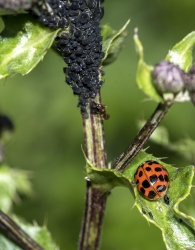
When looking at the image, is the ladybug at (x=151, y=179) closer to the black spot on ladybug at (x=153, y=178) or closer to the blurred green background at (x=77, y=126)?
the black spot on ladybug at (x=153, y=178)

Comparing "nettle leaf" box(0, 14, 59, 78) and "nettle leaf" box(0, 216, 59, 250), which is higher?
"nettle leaf" box(0, 14, 59, 78)

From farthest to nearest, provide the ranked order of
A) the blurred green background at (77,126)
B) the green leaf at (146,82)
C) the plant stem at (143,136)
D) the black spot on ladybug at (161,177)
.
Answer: the blurred green background at (77,126) < the black spot on ladybug at (161,177) < the plant stem at (143,136) < the green leaf at (146,82)

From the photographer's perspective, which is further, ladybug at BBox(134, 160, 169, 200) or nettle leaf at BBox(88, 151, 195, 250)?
ladybug at BBox(134, 160, 169, 200)

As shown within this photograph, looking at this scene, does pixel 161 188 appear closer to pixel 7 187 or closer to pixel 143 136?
pixel 143 136

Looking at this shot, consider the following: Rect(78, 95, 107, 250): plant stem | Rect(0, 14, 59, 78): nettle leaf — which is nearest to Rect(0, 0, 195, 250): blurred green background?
Result: Rect(78, 95, 107, 250): plant stem

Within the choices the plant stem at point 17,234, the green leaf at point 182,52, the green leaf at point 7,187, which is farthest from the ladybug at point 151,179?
the green leaf at point 7,187

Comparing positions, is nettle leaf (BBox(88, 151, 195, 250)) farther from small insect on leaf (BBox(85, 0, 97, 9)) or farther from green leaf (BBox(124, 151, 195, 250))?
small insect on leaf (BBox(85, 0, 97, 9))

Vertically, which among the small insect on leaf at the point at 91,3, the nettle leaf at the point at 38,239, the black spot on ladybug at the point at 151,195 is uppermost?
the small insect on leaf at the point at 91,3

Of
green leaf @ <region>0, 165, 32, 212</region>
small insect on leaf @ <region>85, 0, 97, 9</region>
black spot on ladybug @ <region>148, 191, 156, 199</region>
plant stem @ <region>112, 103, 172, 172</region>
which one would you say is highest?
small insect on leaf @ <region>85, 0, 97, 9</region>
